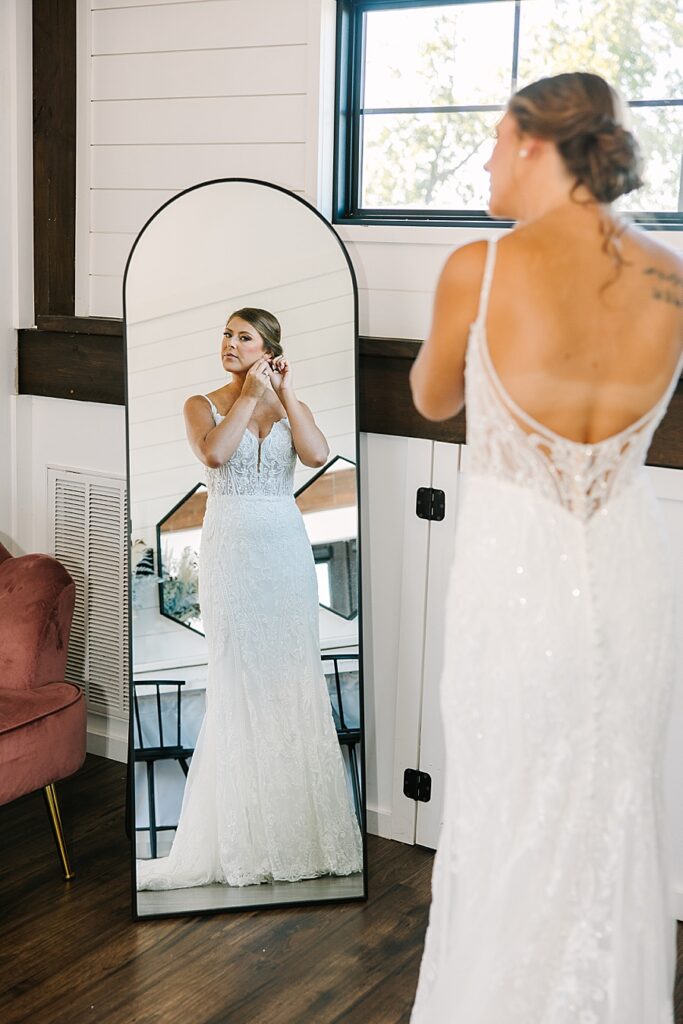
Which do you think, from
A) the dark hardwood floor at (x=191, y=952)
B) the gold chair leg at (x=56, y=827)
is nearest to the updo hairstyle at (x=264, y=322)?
the gold chair leg at (x=56, y=827)

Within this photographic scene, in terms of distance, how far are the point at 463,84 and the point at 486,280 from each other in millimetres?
1563

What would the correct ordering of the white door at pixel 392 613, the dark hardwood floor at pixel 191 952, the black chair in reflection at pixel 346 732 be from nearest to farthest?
the dark hardwood floor at pixel 191 952 < the black chair in reflection at pixel 346 732 < the white door at pixel 392 613

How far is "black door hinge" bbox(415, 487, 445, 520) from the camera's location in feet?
10.1

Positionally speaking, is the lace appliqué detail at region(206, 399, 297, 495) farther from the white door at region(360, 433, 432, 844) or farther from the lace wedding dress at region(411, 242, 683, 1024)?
the lace wedding dress at region(411, 242, 683, 1024)

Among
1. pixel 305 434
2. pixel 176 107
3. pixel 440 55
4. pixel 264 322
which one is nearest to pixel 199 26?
pixel 176 107

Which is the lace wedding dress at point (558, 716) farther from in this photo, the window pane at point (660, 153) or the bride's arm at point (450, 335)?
the window pane at point (660, 153)

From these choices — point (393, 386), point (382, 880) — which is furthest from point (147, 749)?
point (393, 386)

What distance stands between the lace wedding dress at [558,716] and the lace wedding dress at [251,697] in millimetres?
1031

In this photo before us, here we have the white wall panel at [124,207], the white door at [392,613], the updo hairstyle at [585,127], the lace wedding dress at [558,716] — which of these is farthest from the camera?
the white wall panel at [124,207]

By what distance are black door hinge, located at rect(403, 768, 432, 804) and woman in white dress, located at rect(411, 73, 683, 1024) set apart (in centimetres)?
126

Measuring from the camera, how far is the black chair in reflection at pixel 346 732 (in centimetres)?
300

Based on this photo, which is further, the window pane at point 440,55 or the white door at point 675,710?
the window pane at point 440,55

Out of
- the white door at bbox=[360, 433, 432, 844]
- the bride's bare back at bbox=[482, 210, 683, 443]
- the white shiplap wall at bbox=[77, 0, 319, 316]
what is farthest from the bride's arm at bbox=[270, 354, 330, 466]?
the bride's bare back at bbox=[482, 210, 683, 443]

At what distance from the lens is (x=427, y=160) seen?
3.15 metres
